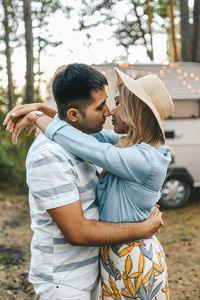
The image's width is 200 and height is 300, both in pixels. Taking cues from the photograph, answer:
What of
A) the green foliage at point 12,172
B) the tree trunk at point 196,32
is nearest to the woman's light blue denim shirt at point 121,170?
the tree trunk at point 196,32

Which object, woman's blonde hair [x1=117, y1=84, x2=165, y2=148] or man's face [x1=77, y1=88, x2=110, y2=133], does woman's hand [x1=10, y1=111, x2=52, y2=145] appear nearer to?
man's face [x1=77, y1=88, x2=110, y2=133]

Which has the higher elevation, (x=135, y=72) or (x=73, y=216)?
(x=135, y=72)

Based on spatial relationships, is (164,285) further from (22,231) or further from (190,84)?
(190,84)

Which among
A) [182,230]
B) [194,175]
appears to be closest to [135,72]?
[194,175]

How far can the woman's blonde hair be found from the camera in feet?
5.69

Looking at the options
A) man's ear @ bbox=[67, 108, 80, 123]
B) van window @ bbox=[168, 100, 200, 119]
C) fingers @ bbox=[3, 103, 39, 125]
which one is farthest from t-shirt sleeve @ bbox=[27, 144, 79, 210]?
van window @ bbox=[168, 100, 200, 119]

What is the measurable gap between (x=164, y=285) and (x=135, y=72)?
5047mm

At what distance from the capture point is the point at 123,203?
5.42 ft

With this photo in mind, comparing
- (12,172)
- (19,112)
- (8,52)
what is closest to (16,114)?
(19,112)

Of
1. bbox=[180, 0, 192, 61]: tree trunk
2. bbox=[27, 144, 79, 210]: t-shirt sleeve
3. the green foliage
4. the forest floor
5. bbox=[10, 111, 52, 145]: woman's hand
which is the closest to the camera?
bbox=[27, 144, 79, 210]: t-shirt sleeve

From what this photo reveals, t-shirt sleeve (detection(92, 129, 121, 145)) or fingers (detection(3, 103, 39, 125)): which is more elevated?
fingers (detection(3, 103, 39, 125))

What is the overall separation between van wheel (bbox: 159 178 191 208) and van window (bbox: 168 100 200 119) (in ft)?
4.14

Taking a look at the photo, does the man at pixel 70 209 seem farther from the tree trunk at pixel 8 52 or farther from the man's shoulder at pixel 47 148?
the tree trunk at pixel 8 52

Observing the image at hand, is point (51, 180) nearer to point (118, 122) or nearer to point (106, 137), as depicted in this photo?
point (118, 122)
